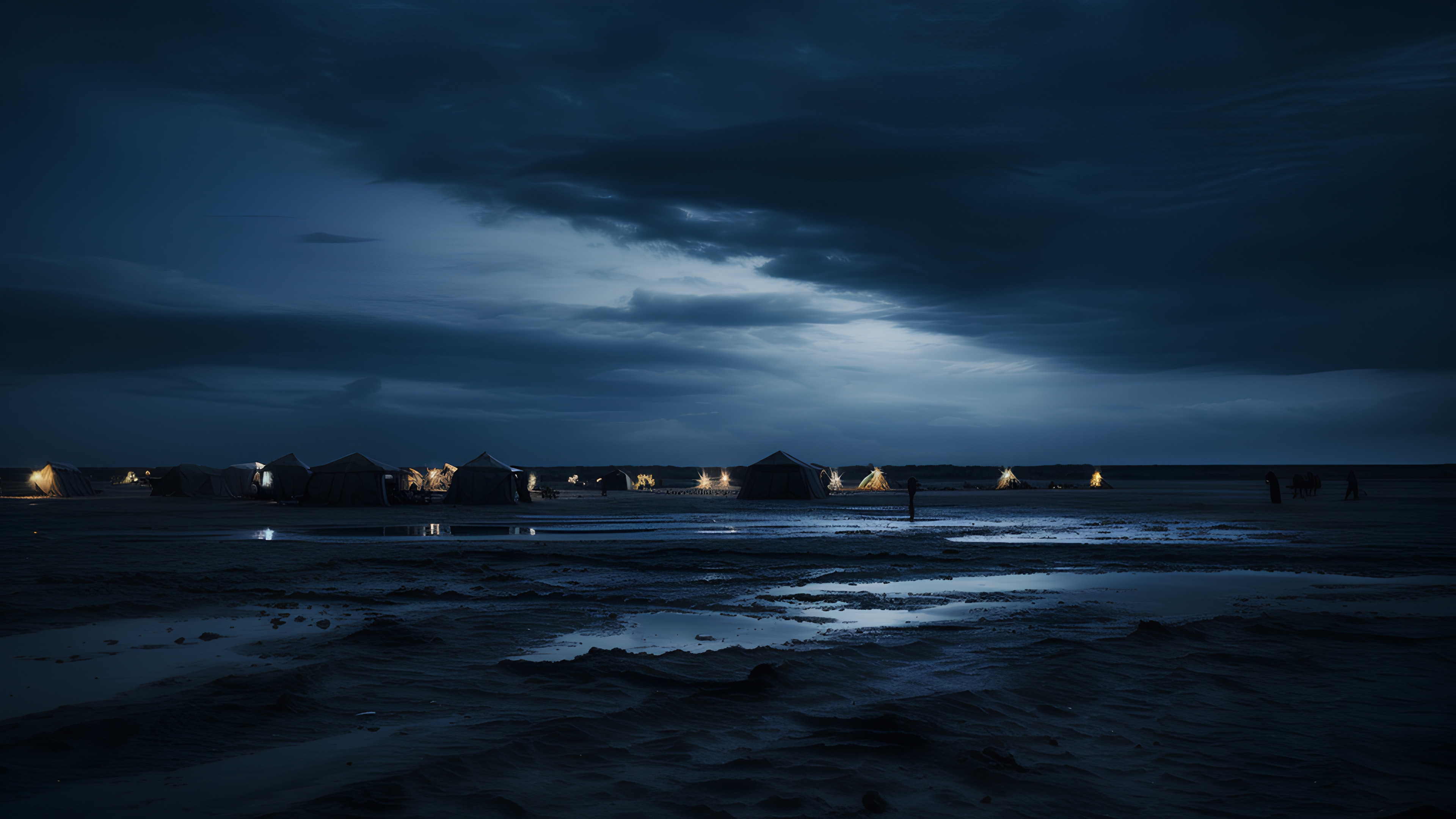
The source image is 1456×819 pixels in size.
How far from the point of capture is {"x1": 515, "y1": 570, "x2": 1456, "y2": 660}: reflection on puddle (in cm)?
1098

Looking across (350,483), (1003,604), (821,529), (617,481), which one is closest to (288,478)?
(350,483)

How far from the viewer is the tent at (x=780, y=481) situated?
64.9m

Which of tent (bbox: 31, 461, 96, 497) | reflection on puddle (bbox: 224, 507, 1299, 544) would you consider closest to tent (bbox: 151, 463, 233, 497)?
tent (bbox: 31, 461, 96, 497)

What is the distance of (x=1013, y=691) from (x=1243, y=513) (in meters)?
41.3

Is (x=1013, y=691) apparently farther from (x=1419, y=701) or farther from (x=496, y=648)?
(x=496, y=648)

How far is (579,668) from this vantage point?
28.6 ft

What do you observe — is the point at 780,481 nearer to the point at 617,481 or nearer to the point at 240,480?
the point at 617,481

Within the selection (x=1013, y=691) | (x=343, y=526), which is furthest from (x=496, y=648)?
(x=343, y=526)

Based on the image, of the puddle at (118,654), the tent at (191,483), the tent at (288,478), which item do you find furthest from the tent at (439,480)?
the puddle at (118,654)

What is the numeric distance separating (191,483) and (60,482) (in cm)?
1206

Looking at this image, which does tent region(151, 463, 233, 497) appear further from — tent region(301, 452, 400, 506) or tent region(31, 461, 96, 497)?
tent region(301, 452, 400, 506)

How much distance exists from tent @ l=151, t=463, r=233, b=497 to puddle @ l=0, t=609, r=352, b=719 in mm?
70700

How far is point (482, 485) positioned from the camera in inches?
2215

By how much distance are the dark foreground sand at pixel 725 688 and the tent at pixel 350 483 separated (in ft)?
111
